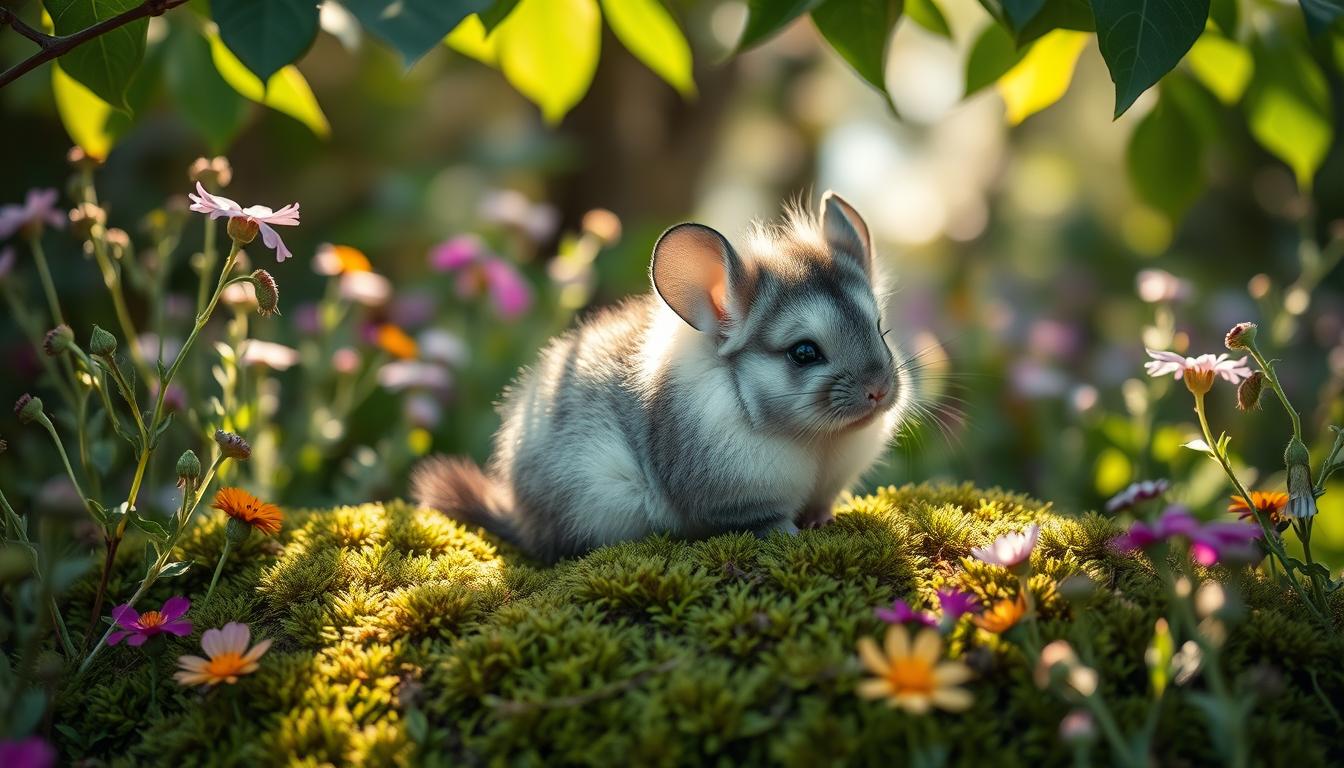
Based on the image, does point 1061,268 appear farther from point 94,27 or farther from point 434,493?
point 94,27

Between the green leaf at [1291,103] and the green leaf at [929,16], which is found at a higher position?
the green leaf at [929,16]

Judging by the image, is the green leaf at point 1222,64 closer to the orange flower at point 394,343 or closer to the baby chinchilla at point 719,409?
the baby chinchilla at point 719,409

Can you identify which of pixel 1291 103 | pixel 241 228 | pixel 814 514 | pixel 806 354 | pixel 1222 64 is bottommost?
pixel 814 514

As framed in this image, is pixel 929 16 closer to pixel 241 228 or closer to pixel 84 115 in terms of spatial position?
pixel 241 228

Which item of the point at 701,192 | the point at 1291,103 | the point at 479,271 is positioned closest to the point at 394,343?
the point at 479,271

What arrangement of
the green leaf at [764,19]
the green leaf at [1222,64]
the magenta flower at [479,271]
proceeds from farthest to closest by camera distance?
1. the magenta flower at [479,271]
2. the green leaf at [1222,64]
3. the green leaf at [764,19]

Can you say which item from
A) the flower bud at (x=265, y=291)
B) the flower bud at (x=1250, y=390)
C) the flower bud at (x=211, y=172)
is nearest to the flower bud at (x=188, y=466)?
the flower bud at (x=265, y=291)
